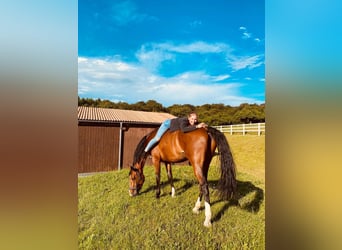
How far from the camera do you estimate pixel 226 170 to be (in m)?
1.66

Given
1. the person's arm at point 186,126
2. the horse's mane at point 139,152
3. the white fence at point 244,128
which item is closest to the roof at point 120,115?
the person's arm at point 186,126

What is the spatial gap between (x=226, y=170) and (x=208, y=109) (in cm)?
48

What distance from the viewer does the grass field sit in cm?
143

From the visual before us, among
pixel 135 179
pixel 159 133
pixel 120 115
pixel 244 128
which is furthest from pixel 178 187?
pixel 244 128

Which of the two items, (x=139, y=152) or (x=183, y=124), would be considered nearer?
(x=183, y=124)

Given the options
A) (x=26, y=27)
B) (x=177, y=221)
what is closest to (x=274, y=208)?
(x=26, y=27)

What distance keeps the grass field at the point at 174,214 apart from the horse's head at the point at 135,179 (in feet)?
0.25

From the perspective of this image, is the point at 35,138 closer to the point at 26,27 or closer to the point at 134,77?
the point at 26,27

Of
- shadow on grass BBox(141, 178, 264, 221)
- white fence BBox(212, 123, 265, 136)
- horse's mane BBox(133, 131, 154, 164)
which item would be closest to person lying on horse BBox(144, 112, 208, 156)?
white fence BBox(212, 123, 265, 136)

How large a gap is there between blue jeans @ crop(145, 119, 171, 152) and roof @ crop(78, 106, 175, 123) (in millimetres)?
46

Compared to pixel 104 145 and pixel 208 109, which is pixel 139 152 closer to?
pixel 104 145

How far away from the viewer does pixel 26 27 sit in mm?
632

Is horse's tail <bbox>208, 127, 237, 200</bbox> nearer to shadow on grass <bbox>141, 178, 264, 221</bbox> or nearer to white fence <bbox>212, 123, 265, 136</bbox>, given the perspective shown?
white fence <bbox>212, 123, 265, 136</bbox>

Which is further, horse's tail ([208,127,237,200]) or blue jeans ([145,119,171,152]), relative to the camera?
blue jeans ([145,119,171,152])
